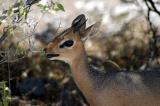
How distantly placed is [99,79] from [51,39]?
121 inches

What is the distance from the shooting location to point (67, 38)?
7.34 meters

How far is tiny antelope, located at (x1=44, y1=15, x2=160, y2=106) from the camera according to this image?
7305 mm

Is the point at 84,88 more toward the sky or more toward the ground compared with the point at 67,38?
more toward the ground

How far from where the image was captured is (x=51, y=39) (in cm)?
1048

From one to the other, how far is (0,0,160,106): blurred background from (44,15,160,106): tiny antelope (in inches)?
9.3

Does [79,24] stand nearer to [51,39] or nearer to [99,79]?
[99,79]

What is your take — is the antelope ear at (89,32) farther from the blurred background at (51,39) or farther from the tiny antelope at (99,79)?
the blurred background at (51,39)

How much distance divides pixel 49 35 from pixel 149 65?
2779 millimetres

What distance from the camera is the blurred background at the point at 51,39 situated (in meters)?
7.46

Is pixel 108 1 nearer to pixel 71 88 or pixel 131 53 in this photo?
pixel 131 53

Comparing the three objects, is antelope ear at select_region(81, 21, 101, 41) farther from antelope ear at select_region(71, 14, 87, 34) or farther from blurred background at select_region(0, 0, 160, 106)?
blurred background at select_region(0, 0, 160, 106)

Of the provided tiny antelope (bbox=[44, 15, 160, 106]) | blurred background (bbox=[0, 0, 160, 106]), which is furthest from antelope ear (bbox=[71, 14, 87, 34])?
blurred background (bbox=[0, 0, 160, 106])

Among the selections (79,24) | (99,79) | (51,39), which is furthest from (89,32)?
(51,39)

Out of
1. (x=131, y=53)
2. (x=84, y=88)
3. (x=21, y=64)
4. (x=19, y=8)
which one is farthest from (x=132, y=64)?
(x=19, y=8)
